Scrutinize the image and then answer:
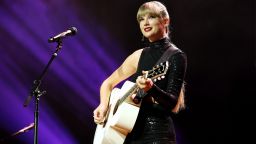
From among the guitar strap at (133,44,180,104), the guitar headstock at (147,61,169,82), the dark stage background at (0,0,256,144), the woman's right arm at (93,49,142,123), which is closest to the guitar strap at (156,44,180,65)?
the guitar strap at (133,44,180,104)

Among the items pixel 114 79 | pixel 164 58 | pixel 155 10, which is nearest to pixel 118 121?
pixel 164 58

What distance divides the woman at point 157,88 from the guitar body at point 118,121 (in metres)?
0.06

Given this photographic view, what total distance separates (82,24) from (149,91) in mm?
2840

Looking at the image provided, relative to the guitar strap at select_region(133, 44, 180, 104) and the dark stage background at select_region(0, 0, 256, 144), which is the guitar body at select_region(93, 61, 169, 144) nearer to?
the guitar strap at select_region(133, 44, 180, 104)

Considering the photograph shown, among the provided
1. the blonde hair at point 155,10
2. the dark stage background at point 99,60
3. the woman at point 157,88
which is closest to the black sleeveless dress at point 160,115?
the woman at point 157,88

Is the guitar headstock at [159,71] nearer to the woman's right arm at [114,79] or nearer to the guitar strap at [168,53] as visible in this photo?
the guitar strap at [168,53]

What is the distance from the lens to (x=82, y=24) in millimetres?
4887

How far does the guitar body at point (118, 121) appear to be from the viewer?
2.43m

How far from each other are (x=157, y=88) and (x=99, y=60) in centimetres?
265

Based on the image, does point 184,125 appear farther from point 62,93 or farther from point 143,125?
point 143,125

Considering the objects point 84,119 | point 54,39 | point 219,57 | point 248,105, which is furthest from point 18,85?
point 248,105

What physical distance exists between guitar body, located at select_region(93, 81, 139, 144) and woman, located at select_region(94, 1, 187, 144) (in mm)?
59

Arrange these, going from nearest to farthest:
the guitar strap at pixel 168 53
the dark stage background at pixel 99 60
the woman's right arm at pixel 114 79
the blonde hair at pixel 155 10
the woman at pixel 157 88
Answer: the woman at pixel 157 88
the guitar strap at pixel 168 53
the blonde hair at pixel 155 10
the woman's right arm at pixel 114 79
the dark stage background at pixel 99 60

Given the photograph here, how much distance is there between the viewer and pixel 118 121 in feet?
8.15
